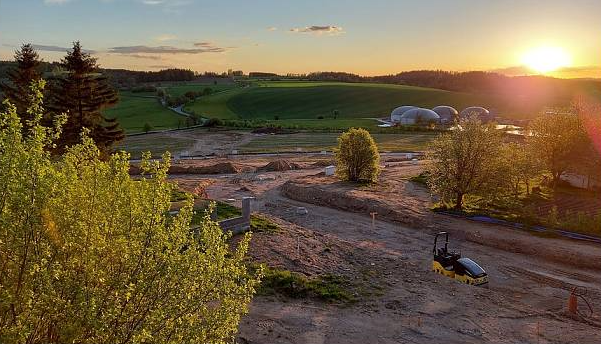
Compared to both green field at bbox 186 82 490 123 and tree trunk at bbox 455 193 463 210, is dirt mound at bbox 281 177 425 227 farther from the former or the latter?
green field at bbox 186 82 490 123

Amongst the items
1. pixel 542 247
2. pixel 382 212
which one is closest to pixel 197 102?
pixel 382 212

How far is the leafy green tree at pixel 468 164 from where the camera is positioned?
126ft

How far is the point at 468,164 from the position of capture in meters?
39.0

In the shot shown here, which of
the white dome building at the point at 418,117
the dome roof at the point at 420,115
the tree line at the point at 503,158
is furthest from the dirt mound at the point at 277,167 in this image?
the dome roof at the point at 420,115

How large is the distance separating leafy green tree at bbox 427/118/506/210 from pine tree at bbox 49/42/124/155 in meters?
29.4

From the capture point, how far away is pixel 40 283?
795 centimetres

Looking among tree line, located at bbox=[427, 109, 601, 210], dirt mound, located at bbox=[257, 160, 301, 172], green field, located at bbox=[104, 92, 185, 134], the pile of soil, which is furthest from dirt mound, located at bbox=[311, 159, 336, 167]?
green field, located at bbox=[104, 92, 185, 134]

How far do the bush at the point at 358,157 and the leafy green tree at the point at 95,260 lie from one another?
41780 millimetres

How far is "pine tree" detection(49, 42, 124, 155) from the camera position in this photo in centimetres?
4494

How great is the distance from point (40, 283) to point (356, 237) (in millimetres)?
27600

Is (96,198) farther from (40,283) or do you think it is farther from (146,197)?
(40,283)

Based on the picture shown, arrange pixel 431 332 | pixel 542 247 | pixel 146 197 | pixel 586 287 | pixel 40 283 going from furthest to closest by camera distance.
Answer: pixel 542 247 < pixel 586 287 < pixel 431 332 < pixel 146 197 < pixel 40 283

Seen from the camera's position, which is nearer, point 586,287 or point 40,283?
point 40,283

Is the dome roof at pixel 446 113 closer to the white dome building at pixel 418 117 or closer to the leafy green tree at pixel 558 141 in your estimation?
the white dome building at pixel 418 117
